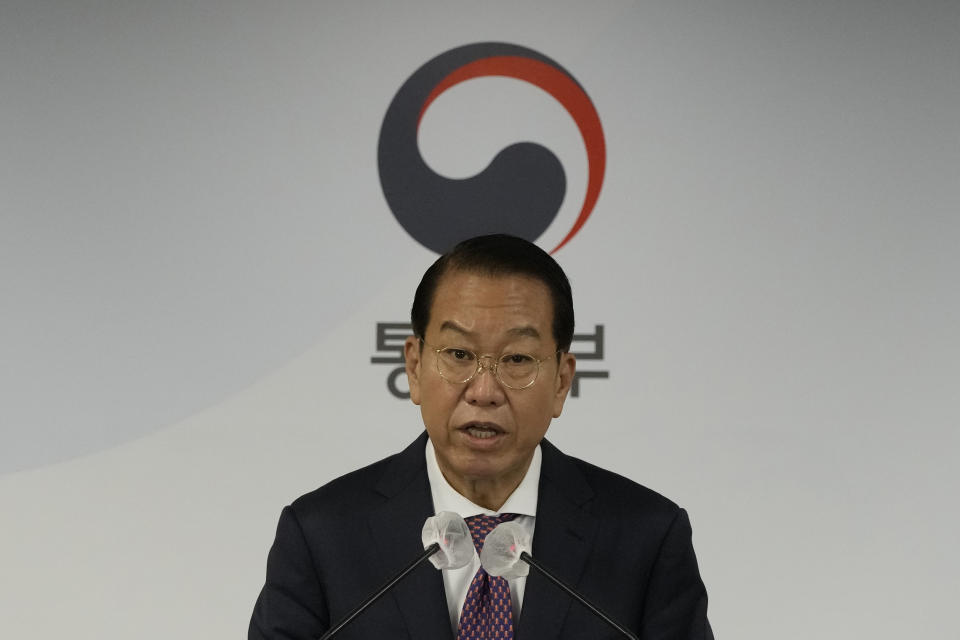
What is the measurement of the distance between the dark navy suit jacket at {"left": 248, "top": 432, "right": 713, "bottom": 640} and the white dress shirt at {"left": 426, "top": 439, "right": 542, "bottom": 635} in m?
0.01

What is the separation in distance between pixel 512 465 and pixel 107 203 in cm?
173

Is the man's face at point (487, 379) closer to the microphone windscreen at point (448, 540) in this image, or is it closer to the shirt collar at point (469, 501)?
the shirt collar at point (469, 501)

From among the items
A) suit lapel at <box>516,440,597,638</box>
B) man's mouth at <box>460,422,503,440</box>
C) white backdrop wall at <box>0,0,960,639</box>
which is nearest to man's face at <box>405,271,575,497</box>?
man's mouth at <box>460,422,503,440</box>

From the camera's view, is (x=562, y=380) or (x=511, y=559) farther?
(x=562, y=380)

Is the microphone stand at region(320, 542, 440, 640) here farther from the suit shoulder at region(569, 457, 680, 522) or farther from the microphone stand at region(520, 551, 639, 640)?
the suit shoulder at region(569, 457, 680, 522)

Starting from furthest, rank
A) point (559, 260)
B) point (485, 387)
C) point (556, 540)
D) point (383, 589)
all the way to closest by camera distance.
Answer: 1. point (559, 260)
2. point (556, 540)
3. point (485, 387)
4. point (383, 589)

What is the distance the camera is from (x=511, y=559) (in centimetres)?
136

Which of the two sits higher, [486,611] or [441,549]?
[441,549]

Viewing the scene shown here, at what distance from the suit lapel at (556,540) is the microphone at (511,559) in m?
0.12

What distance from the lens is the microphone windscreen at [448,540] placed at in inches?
52.8

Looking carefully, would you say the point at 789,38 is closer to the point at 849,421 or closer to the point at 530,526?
the point at 849,421

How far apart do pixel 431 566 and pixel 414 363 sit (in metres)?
0.29

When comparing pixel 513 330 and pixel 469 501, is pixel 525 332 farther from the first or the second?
pixel 469 501

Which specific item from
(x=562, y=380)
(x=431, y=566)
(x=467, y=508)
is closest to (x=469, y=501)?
(x=467, y=508)
